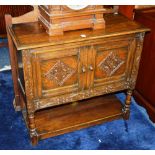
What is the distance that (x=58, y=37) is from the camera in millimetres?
1997

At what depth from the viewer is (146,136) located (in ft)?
8.43

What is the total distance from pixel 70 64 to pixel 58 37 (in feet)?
0.80

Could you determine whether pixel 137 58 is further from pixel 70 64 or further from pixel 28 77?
pixel 28 77

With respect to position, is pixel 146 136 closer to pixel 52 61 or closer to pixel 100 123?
pixel 100 123

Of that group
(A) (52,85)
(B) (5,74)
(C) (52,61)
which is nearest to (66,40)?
(C) (52,61)

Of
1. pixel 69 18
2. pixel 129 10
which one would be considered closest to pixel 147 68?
pixel 129 10

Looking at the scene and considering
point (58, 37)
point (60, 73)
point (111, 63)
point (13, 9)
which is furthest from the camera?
point (13, 9)

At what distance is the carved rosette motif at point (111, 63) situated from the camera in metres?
2.21

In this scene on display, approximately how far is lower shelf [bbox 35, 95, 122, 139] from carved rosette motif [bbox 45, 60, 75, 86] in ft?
1.91

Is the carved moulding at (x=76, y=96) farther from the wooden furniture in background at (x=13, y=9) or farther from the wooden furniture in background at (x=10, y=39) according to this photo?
the wooden furniture in background at (x=13, y=9)

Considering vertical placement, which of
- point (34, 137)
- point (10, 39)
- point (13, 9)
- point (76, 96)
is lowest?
point (34, 137)

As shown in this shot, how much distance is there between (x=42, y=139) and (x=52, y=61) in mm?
881

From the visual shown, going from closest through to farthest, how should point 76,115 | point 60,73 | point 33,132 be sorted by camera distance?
point 60,73 → point 33,132 → point 76,115

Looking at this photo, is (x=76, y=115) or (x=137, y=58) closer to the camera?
(x=137, y=58)
